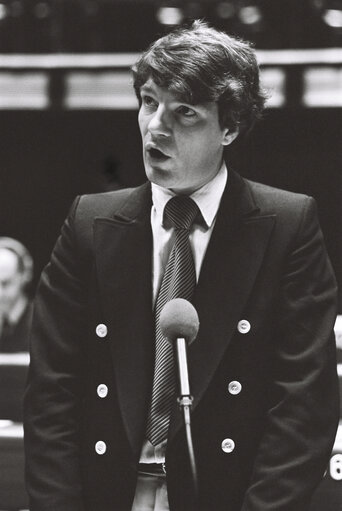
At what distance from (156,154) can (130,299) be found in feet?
1.03

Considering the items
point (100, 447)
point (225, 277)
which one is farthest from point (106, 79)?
point (100, 447)

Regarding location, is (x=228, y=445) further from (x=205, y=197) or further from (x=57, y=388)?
(x=205, y=197)

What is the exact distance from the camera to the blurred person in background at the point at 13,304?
4.50m

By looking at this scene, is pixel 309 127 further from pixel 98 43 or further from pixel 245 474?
pixel 245 474

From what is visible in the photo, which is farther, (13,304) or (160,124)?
(13,304)

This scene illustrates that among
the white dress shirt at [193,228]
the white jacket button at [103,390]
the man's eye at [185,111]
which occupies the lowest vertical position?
the white jacket button at [103,390]

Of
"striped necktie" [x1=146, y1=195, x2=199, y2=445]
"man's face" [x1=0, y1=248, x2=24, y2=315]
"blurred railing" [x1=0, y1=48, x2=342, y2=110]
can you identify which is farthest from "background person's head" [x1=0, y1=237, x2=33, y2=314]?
"striped necktie" [x1=146, y1=195, x2=199, y2=445]

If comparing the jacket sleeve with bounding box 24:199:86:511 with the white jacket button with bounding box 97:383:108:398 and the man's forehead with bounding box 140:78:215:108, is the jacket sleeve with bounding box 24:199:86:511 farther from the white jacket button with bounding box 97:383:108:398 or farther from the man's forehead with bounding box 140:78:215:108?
the man's forehead with bounding box 140:78:215:108

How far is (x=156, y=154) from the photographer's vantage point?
1.76m

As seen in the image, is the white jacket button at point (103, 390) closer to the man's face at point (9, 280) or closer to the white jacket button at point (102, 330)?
the white jacket button at point (102, 330)

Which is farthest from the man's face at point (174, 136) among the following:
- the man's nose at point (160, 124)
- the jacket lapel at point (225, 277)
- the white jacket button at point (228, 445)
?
the white jacket button at point (228, 445)

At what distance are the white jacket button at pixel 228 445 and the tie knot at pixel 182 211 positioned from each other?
0.46 metres

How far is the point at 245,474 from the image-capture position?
176 centimetres

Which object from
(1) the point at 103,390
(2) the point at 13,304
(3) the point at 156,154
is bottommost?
(2) the point at 13,304
